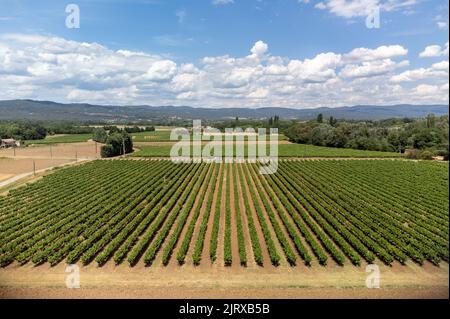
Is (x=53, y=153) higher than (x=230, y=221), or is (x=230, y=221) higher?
(x=53, y=153)

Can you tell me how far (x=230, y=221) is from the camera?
17625mm

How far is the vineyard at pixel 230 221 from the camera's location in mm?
12844

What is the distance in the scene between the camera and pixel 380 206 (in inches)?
782

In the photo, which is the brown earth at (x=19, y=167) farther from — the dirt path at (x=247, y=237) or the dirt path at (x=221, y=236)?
the dirt path at (x=247, y=237)

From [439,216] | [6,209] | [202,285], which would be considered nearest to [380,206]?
[439,216]

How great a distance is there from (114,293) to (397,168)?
37.0m

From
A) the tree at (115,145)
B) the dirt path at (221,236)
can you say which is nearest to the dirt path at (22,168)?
the tree at (115,145)

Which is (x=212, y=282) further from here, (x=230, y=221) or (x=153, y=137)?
(x=153, y=137)

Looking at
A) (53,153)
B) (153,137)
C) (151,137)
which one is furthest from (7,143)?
(153,137)
